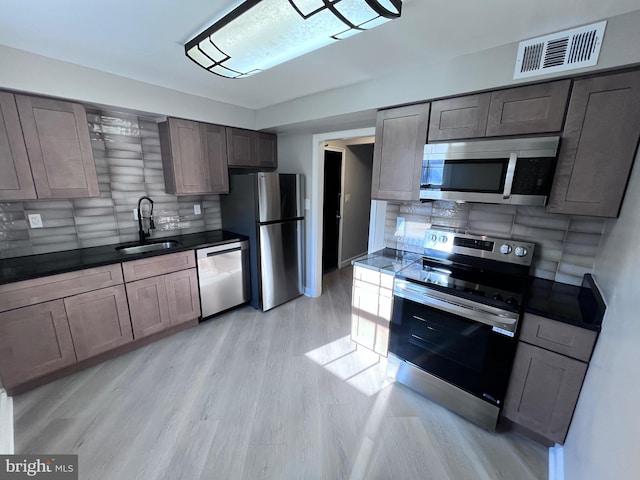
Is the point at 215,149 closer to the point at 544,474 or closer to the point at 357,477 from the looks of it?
the point at 357,477

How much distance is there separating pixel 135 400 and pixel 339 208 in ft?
11.3

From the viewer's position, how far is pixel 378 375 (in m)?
2.13

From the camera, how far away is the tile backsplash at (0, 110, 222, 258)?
6.79ft

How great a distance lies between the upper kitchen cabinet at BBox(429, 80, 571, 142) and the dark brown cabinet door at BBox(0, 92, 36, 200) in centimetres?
291

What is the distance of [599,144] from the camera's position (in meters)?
1.34

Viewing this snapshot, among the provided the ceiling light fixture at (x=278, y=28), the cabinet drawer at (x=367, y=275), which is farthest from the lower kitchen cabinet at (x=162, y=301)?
the ceiling light fixture at (x=278, y=28)

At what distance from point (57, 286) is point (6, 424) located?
86 centimetres

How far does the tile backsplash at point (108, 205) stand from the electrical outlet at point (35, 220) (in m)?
0.02

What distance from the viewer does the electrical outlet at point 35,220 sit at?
2.08m

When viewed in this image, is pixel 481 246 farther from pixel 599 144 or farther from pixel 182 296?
pixel 182 296

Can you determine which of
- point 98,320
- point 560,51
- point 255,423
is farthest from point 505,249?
point 98,320

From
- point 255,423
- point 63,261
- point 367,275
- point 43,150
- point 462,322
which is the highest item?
point 43,150

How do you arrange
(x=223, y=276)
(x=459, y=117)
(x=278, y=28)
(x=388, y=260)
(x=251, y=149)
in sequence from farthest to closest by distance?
(x=251, y=149)
(x=223, y=276)
(x=388, y=260)
(x=459, y=117)
(x=278, y=28)

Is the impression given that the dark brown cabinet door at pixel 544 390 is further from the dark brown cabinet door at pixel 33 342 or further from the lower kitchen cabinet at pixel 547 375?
the dark brown cabinet door at pixel 33 342
